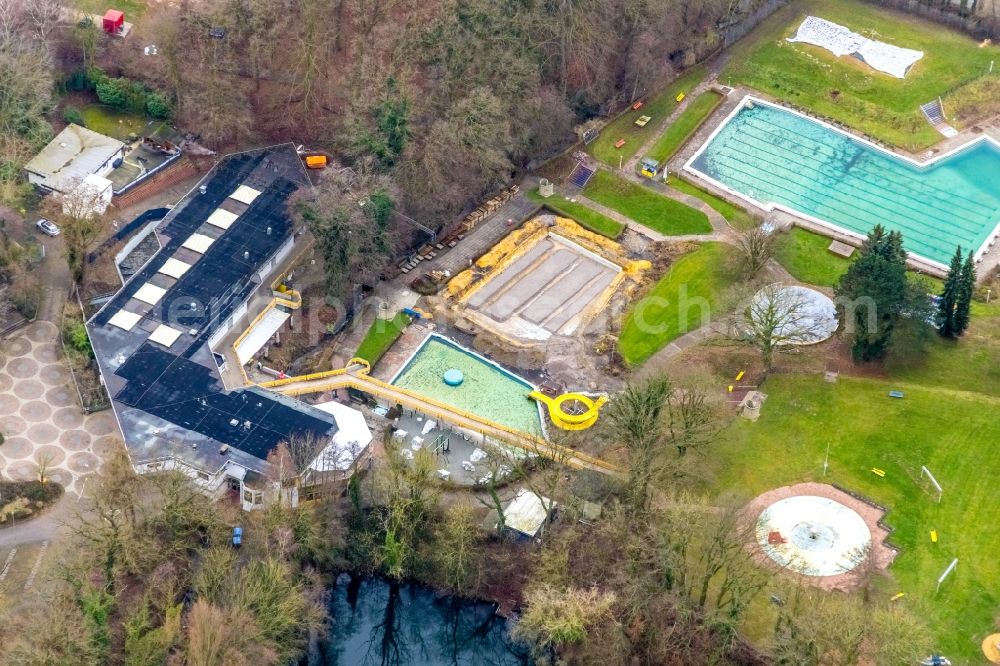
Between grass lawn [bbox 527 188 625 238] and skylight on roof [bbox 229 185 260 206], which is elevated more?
skylight on roof [bbox 229 185 260 206]

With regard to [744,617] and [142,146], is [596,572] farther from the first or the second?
[142,146]

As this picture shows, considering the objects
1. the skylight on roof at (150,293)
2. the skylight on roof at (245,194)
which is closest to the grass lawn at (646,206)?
the skylight on roof at (245,194)

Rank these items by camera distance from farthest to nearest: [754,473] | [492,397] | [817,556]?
1. [492,397]
2. [754,473]
3. [817,556]

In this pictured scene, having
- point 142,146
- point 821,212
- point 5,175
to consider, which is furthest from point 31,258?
point 821,212

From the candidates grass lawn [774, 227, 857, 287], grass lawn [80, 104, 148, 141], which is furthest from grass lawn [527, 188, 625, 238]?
grass lawn [80, 104, 148, 141]

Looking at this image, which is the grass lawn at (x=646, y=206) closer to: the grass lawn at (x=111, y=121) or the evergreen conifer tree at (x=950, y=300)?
the evergreen conifer tree at (x=950, y=300)

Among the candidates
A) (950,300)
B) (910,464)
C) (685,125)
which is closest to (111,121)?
(685,125)

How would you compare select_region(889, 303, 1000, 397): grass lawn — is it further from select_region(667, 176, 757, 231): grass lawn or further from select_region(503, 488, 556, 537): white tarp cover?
select_region(503, 488, 556, 537): white tarp cover
